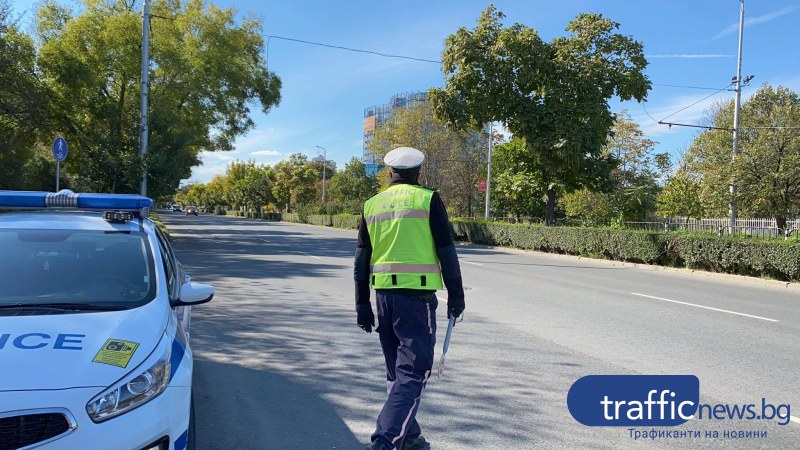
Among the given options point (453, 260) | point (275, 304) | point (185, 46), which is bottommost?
point (275, 304)

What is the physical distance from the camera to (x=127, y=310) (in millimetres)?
3117

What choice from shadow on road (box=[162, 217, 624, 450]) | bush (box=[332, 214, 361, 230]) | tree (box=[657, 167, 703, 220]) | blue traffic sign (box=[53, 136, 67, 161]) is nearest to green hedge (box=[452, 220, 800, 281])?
shadow on road (box=[162, 217, 624, 450])

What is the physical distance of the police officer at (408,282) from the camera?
328 cm

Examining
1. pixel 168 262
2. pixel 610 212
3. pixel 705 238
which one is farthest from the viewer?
pixel 610 212

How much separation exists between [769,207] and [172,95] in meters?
26.1

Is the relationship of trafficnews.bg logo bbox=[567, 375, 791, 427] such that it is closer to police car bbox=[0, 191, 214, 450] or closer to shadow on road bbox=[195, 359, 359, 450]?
shadow on road bbox=[195, 359, 359, 450]

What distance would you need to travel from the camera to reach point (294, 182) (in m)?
78.9

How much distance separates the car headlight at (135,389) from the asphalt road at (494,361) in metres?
1.24

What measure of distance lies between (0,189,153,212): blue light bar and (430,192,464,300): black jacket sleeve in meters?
2.19

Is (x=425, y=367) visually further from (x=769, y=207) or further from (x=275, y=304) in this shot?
(x=769, y=207)

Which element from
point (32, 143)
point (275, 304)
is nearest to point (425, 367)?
point (275, 304)

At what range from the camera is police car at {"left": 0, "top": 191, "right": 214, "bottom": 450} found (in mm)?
2287

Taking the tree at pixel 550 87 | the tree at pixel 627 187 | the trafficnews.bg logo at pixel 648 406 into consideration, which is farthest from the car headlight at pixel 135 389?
the tree at pixel 627 187

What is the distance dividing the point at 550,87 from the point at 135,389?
22.6 meters
